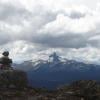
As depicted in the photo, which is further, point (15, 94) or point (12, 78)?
point (12, 78)

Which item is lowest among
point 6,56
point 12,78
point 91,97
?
point 91,97

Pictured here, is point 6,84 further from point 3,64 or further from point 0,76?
point 3,64

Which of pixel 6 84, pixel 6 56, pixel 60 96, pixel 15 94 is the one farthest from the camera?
pixel 6 56

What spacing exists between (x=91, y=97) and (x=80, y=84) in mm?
10415

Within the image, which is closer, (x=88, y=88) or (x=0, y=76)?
(x=88, y=88)

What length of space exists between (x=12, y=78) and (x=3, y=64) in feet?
44.7

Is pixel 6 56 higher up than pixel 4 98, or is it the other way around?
pixel 6 56

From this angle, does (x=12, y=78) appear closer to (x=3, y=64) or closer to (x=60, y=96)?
(x=3, y=64)

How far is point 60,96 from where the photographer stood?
91.0m

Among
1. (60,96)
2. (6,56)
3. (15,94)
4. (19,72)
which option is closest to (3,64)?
(6,56)

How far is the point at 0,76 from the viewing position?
113 m

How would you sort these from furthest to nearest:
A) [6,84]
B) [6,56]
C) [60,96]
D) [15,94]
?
[6,56] < [6,84] < [15,94] < [60,96]

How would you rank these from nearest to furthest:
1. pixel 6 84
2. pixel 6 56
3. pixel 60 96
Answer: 1. pixel 60 96
2. pixel 6 84
3. pixel 6 56

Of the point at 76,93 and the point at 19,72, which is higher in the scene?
the point at 19,72
